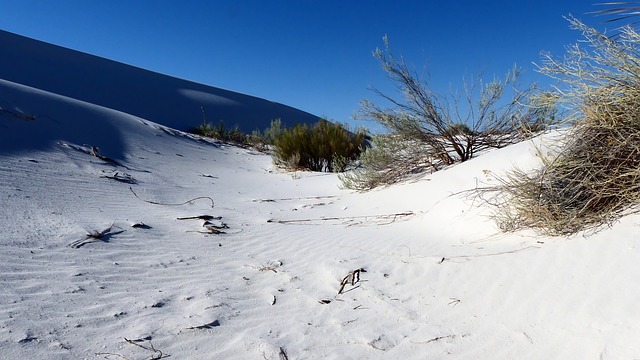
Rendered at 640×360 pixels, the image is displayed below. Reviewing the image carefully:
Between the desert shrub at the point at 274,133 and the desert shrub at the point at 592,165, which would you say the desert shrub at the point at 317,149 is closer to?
the desert shrub at the point at 274,133

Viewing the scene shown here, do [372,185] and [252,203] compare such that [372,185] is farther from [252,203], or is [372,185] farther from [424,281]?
[424,281]

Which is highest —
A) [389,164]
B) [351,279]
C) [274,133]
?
[274,133]

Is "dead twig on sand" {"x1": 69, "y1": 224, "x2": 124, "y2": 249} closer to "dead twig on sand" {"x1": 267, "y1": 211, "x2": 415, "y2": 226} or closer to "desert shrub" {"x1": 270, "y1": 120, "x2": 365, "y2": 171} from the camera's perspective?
"dead twig on sand" {"x1": 267, "y1": 211, "x2": 415, "y2": 226}

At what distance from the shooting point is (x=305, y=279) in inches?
126

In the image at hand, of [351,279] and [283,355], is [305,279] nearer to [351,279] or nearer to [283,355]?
[351,279]

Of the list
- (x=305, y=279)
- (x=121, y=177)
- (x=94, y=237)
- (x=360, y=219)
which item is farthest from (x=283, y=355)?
(x=121, y=177)

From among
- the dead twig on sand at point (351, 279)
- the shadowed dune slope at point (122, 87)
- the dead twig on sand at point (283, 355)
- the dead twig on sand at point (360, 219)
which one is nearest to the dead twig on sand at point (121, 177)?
the dead twig on sand at point (360, 219)

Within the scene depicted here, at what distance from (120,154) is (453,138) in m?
5.99

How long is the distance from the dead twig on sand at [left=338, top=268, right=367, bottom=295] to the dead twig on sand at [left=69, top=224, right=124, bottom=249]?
1988 millimetres

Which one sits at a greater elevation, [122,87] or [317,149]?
[122,87]

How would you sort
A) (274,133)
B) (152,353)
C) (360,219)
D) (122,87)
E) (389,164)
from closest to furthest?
(152,353), (360,219), (389,164), (274,133), (122,87)

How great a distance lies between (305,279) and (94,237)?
1788 mm

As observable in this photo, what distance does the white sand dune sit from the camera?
2195 millimetres

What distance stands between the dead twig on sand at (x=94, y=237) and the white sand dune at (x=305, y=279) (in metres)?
0.01
